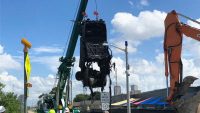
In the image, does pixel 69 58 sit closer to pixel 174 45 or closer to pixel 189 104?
pixel 174 45

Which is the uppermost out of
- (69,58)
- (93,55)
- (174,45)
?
(69,58)

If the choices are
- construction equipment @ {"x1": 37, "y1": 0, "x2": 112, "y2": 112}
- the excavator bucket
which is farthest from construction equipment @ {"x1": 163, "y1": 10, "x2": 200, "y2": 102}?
construction equipment @ {"x1": 37, "y1": 0, "x2": 112, "y2": 112}

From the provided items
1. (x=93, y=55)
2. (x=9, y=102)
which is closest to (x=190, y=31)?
(x=93, y=55)

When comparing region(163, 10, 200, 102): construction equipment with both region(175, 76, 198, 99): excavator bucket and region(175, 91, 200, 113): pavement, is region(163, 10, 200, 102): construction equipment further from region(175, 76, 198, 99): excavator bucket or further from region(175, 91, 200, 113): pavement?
region(175, 91, 200, 113): pavement

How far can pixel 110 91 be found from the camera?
20.2m

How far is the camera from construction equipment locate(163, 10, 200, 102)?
45.5ft

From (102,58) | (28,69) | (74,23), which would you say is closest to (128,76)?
(74,23)

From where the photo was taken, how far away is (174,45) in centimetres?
1455

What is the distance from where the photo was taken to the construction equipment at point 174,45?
13861mm

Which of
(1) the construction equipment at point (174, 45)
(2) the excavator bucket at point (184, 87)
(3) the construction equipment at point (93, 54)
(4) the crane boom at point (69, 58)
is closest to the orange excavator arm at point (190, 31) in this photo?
(1) the construction equipment at point (174, 45)

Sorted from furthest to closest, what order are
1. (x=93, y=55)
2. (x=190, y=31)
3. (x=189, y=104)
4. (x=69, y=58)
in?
(x=69, y=58)
(x=93, y=55)
(x=190, y=31)
(x=189, y=104)

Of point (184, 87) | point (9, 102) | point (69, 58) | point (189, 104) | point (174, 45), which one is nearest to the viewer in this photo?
point (189, 104)

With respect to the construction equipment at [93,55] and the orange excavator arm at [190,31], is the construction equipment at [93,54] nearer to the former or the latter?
the construction equipment at [93,55]

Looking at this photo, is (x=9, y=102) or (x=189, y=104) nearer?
(x=189, y=104)
